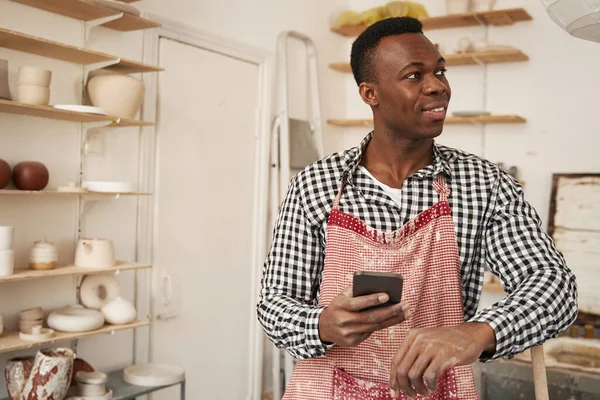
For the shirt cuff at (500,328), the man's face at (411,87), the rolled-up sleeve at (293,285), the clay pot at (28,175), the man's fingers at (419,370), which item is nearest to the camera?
the man's fingers at (419,370)

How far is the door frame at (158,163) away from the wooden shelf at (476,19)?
921mm

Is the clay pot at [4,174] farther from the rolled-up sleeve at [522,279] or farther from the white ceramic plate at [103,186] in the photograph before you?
the rolled-up sleeve at [522,279]

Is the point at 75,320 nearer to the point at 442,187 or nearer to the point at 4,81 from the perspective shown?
the point at 4,81

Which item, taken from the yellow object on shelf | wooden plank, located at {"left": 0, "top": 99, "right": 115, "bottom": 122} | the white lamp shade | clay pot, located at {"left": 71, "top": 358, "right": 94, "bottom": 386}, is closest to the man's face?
the white lamp shade

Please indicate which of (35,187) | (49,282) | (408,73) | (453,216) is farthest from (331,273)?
(49,282)

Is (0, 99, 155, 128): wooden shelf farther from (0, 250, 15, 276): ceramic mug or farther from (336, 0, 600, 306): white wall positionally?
(336, 0, 600, 306): white wall

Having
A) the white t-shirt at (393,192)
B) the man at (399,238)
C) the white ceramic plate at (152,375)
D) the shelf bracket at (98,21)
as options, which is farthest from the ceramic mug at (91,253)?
the white t-shirt at (393,192)

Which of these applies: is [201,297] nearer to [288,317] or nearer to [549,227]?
[549,227]

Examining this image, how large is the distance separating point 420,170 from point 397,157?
5 centimetres

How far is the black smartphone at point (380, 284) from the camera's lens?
1083mm

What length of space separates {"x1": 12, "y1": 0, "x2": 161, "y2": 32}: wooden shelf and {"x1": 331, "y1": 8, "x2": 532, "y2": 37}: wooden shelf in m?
1.86

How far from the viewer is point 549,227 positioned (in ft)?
12.6

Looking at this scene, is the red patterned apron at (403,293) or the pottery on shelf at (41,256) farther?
the pottery on shelf at (41,256)

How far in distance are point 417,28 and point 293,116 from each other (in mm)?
2594
